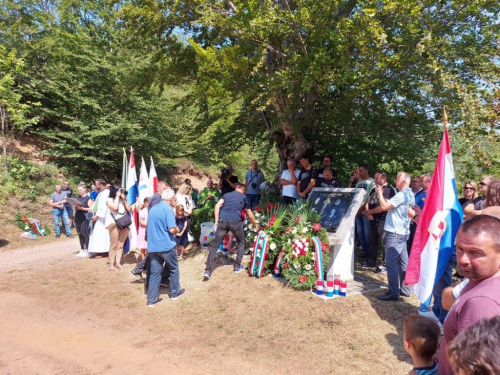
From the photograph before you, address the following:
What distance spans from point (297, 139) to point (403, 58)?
11.6 ft

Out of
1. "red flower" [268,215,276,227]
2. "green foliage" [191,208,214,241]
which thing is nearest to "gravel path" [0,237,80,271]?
"green foliage" [191,208,214,241]

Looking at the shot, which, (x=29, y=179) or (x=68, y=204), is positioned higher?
(x=29, y=179)

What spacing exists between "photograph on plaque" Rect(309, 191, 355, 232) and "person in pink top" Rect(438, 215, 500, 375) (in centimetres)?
441

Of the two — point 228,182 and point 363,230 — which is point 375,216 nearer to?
point 363,230

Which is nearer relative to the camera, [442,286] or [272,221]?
[442,286]

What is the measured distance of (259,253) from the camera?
6723 millimetres

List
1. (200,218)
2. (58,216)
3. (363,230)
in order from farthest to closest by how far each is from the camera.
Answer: (58,216), (200,218), (363,230)

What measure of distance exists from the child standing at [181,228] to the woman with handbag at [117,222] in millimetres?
1099

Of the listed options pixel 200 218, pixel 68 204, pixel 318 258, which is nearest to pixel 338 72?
pixel 318 258

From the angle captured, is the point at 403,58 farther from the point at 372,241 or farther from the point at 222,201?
the point at 222,201

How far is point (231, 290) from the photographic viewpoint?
636 cm

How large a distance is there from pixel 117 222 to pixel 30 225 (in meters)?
7.74

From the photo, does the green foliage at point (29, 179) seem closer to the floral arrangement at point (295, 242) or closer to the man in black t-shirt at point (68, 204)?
the man in black t-shirt at point (68, 204)

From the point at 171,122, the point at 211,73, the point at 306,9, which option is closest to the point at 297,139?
the point at 211,73
